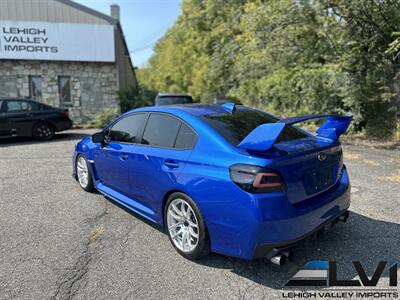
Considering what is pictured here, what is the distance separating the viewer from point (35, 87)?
15.2 meters

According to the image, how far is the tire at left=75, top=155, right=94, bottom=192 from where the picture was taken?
5199 millimetres

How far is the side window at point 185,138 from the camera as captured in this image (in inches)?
130

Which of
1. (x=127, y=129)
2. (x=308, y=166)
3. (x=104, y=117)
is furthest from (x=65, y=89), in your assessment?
(x=308, y=166)

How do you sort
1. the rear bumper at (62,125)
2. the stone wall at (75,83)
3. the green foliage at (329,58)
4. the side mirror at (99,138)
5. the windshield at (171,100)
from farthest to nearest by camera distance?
the stone wall at (75,83)
the windshield at (171,100)
the rear bumper at (62,125)
the green foliage at (329,58)
the side mirror at (99,138)

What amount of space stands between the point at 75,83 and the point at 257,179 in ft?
47.8

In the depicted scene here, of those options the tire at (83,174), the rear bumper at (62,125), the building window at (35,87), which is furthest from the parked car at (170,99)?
the tire at (83,174)

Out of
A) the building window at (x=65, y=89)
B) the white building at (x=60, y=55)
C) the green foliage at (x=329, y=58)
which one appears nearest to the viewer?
the green foliage at (x=329, y=58)

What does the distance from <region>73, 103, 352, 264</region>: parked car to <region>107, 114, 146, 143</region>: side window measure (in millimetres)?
21

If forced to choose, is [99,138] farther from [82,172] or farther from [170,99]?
[170,99]

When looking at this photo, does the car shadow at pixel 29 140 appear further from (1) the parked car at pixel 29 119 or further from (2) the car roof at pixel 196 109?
(2) the car roof at pixel 196 109

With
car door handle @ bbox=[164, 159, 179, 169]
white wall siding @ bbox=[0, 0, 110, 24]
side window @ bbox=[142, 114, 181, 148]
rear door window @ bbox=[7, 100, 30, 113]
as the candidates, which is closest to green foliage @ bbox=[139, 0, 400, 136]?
side window @ bbox=[142, 114, 181, 148]

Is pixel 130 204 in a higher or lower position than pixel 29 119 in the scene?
lower

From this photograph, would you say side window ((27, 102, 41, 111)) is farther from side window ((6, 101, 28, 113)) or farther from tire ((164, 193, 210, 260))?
tire ((164, 193, 210, 260))

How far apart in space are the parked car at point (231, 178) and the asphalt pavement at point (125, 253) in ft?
0.87
